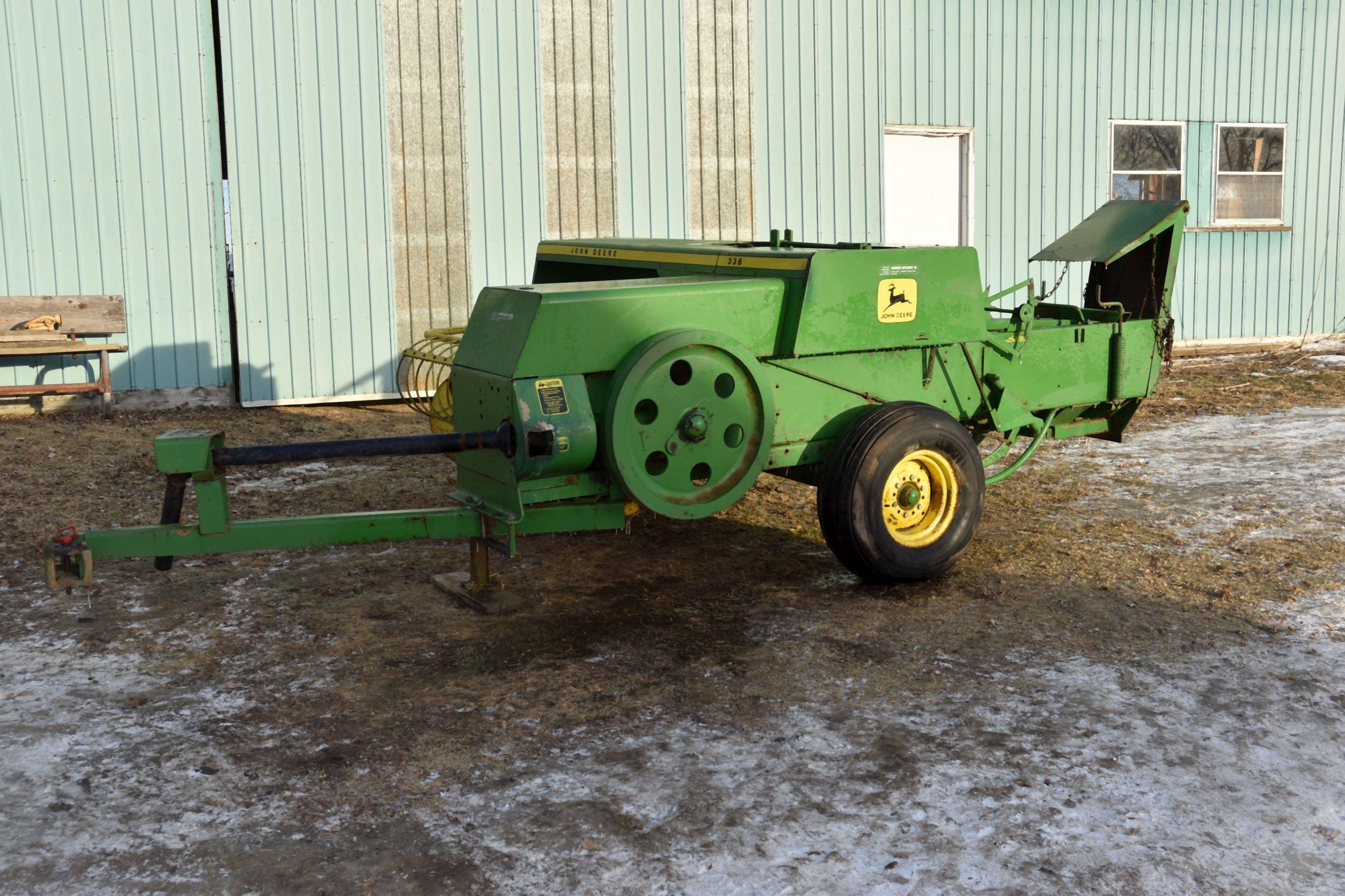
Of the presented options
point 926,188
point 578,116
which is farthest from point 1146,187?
point 578,116

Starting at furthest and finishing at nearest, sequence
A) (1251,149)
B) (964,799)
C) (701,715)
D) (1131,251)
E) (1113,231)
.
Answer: (1251,149) < (1131,251) < (1113,231) < (701,715) < (964,799)

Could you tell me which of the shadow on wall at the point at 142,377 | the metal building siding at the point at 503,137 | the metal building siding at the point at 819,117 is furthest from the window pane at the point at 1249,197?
the shadow on wall at the point at 142,377

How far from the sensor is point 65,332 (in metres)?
9.72

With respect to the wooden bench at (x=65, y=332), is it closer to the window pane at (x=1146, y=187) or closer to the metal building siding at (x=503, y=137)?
the metal building siding at (x=503, y=137)

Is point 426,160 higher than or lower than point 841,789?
higher

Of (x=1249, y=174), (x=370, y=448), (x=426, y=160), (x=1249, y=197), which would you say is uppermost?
(x=426, y=160)

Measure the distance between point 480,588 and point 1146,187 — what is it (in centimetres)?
1021

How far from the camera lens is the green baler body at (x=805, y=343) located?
4.77 meters

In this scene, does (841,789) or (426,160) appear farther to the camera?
(426,160)

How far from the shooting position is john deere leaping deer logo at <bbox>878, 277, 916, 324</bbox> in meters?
5.37

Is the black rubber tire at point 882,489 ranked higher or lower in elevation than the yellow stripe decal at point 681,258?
lower

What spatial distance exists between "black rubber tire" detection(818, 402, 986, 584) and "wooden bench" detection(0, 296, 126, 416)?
6667 millimetres

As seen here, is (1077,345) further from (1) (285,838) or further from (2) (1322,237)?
(2) (1322,237)

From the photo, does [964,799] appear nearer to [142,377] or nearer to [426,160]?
[426,160]
